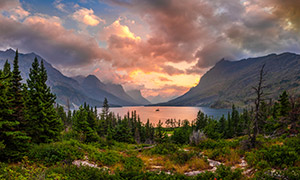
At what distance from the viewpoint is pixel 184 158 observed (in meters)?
12.8

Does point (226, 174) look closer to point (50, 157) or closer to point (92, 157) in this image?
point (92, 157)

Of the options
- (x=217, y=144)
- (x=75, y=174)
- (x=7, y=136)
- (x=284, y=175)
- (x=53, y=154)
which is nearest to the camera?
(x=284, y=175)

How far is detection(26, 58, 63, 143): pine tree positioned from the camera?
645 inches

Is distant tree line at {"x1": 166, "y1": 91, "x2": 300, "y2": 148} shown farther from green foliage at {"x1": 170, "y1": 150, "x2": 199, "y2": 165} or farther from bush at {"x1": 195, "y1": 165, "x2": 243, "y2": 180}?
bush at {"x1": 195, "y1": 165, "x2": 243, "y2": 180}

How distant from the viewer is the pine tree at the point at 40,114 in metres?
16.4

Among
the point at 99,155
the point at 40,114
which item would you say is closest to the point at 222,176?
the point at 99,155

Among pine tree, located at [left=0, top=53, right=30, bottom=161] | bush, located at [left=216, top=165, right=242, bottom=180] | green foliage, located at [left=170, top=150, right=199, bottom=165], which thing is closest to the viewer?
bush, located at [left=216, top=165, right=242, bottom=180]

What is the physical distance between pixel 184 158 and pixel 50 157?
428 inches

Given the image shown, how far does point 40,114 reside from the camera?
16859 millimetres

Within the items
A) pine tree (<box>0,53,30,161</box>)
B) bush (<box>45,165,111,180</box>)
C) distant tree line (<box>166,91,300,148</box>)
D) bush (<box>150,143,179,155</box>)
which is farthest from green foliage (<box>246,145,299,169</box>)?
pine tree (<box>0,53,30,161</box>)

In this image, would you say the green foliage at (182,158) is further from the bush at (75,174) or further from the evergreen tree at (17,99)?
the evergreen tree at (17,99)

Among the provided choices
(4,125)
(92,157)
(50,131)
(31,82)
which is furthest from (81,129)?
(4,125)

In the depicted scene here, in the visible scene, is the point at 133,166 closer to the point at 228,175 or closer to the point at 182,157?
the point at 182,157

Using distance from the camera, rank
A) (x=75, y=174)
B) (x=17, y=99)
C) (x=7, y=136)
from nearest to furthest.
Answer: (x=75, y=174) → (x=7, y=136) → (x=17, y=99)
